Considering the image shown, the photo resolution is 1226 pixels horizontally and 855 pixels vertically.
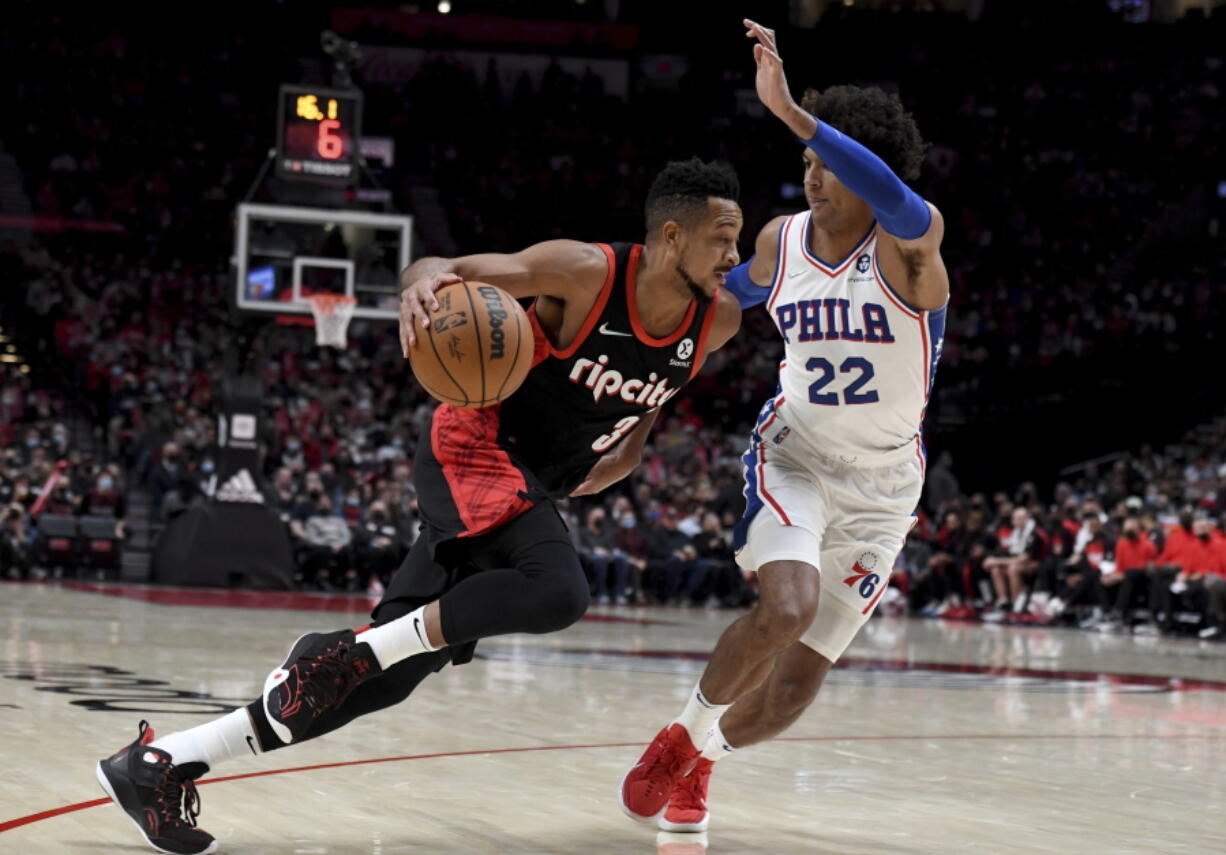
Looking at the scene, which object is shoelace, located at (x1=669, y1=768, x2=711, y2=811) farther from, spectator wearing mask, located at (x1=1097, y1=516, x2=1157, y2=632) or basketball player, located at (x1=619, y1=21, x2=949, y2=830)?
spectator wearing mask, located at (x1=1097, y1=516, x2=1157, y2=632)

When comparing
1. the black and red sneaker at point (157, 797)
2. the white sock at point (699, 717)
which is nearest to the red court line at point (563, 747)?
the black and red sneaker at point (157, 797)

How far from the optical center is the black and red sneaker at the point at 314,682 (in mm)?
3754

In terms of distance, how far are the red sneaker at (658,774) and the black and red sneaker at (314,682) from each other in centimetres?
94

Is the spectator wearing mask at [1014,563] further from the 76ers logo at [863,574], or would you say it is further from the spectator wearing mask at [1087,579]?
the 76ers logo at [863,574]

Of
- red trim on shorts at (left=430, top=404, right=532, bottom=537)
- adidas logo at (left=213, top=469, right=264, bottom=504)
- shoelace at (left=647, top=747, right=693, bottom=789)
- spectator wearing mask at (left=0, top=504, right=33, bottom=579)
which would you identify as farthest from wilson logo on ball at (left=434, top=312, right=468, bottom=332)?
spectator wearing mask at (left=0, top=504, right=33, bottom=579)

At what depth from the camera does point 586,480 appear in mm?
4641

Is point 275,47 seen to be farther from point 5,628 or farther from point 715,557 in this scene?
point 5,628

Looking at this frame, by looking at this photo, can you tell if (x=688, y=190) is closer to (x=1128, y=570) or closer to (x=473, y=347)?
(x=473, y=347)

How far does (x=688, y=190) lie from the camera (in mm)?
4332

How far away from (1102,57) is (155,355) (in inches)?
766

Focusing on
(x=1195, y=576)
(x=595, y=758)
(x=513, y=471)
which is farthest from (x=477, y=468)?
(x=1195, y=576)

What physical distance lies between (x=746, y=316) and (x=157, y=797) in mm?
23683

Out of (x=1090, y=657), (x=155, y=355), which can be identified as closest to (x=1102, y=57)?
(x=155, y=355)

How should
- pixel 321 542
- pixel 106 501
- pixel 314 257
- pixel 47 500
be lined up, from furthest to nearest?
1. pixel 321 542
2. pixel 106 501
3. pixel 47 500
4. pixel 314 257
